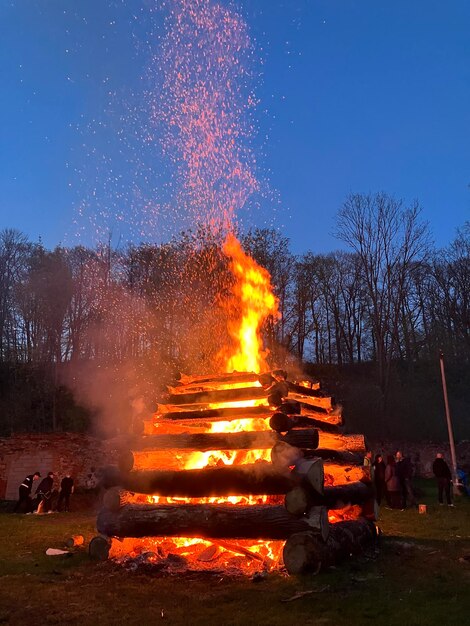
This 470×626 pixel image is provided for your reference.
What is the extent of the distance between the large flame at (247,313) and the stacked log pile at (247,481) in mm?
1593

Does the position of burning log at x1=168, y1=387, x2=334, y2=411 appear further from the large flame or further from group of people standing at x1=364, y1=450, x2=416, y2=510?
group of people standing at x1=364, y1=450, x2=416, y2=510

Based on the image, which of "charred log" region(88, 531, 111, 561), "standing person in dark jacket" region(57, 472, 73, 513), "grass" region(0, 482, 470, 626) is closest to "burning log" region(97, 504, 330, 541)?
"charred log" region(88, 531, 111, 561)

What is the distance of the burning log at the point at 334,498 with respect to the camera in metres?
7.47

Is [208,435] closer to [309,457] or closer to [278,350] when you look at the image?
[309,457]

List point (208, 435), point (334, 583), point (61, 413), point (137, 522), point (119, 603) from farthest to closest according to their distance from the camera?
point (61, 413), point (208, 435), point (137, 522), point (334, 583), point (119, 603)

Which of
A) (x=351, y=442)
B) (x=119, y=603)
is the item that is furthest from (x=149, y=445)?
(x=351, y=442)

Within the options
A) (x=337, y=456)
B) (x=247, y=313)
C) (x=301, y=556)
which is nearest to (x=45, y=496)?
(x=247, y=313)

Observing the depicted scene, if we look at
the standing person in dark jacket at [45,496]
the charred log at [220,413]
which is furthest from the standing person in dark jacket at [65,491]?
the charred log at [220,413]

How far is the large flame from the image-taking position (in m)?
12.5

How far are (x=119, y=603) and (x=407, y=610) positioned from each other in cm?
309

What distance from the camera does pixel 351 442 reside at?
1105cm

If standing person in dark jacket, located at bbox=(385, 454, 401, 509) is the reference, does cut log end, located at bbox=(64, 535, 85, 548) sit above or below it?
below

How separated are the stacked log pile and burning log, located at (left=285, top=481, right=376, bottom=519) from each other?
18mm

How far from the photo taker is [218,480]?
8352mm
